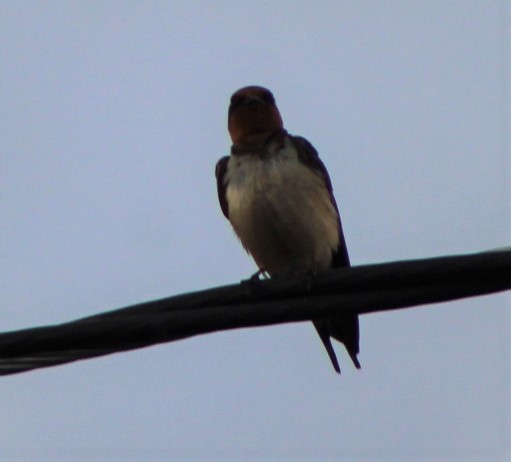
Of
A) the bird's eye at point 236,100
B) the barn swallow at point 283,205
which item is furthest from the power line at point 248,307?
the bird's eye at point 236,100

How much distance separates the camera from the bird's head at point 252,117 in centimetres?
638

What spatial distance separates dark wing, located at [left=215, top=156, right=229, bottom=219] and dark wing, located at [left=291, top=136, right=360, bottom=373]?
42 centimetres

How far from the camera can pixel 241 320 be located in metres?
3.42

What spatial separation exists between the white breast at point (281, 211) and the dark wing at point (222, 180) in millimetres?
106

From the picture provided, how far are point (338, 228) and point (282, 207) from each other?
590mm

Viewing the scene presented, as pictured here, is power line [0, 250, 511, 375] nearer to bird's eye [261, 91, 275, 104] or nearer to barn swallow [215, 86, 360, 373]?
barn swallow [215, 86, 360, 373]

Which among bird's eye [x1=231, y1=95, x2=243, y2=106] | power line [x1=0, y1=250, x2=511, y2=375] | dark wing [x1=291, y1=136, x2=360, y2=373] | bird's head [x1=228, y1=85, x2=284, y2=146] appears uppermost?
bird's eye [x1=231, y1=95, x2=243, y2=106]

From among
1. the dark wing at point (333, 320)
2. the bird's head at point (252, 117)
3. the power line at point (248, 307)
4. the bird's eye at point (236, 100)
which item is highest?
the bird's eye at point (236, 100)

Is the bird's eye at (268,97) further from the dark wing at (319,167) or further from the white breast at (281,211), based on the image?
the white breast at (281,211)

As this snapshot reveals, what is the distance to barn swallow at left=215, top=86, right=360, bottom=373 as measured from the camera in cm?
585

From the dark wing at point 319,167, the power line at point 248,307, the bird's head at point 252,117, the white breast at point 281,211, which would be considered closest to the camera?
the power line at point 248,307

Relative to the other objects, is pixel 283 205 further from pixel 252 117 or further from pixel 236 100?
pixel 236 100

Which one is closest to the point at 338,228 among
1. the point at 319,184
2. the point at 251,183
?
the point at 319,184

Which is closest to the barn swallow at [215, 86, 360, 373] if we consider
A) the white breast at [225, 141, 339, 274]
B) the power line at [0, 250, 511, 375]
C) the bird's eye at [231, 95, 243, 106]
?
the white breast at [225, 141, 339, 274]
